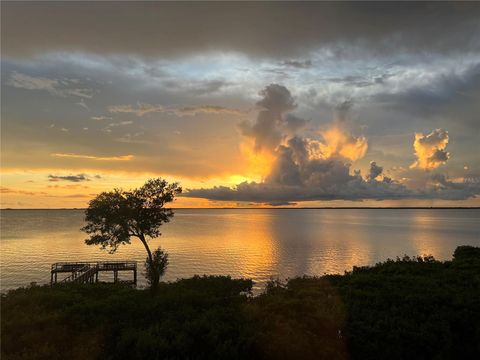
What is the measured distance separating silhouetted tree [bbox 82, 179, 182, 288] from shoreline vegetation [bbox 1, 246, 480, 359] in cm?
587

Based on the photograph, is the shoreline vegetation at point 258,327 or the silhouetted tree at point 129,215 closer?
the shoreline vegetation at point 258,327

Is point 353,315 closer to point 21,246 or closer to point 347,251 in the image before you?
point 347,251

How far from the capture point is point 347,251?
10162 cm

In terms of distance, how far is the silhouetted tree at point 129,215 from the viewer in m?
34.2

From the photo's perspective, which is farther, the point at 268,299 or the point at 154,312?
the point at 268,299

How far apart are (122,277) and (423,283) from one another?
5502 cm

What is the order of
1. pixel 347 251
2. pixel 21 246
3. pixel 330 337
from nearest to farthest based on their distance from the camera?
pixel 330 337 → pixel 347 251 → pixel 21 246

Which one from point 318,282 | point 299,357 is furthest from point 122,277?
point 299,357

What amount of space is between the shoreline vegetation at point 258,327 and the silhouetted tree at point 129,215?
587cm

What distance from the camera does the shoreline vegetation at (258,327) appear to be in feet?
55.8

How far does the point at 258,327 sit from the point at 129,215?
19357 mm

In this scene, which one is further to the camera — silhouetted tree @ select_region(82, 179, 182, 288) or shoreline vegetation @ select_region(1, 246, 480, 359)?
silhouetted tree @ select_region(82, 179, 182, 288)

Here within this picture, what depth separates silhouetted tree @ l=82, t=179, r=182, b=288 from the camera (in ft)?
112

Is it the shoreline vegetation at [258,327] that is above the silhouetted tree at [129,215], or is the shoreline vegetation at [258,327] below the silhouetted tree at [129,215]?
below
